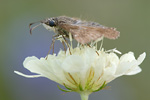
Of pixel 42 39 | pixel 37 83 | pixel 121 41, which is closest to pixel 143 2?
pixel 121 41

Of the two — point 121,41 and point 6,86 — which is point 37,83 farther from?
point 121,41

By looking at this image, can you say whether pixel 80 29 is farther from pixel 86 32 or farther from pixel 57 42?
pixel 57 42

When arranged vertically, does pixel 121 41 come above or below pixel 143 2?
below

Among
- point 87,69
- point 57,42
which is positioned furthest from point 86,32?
point 57,42

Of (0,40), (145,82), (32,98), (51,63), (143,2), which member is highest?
(143,2)

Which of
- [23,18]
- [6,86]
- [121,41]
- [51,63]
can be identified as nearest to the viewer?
[51,63]

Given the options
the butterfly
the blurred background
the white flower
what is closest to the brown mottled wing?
the butterfly

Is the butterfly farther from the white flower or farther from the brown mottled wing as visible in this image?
the white flower
